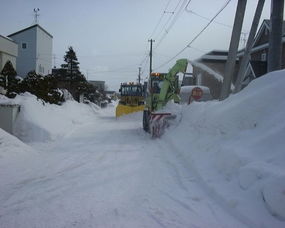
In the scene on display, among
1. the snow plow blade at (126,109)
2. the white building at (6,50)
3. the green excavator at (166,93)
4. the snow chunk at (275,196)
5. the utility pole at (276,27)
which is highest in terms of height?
the white building at (6,50)

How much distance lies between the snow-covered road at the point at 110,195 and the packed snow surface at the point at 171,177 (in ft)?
0.05

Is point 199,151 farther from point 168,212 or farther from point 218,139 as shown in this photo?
point 168,212

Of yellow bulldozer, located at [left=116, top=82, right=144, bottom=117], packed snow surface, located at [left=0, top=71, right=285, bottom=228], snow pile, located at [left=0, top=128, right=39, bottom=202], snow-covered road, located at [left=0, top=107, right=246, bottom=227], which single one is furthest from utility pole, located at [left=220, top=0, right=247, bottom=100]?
yellow bulldozer, located at [left=116, top=82, right=144, bottom=117]

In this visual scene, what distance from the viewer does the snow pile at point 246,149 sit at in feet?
18.3

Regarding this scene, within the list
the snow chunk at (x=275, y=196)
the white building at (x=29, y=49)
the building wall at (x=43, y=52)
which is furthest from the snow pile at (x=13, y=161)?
the building wall at (x=43, y=52)

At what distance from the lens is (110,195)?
22.2 ft

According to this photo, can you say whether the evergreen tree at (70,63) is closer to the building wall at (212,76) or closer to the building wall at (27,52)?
the building wall at (27,52)

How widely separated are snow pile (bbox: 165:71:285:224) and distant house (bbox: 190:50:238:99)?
102ft

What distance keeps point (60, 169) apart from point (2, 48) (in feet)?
87.3

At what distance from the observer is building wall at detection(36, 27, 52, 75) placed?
164ft

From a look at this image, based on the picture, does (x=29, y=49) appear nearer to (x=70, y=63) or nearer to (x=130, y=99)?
(x=70, y=63)

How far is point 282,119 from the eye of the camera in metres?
7.80

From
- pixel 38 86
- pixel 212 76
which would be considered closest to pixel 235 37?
pixel 38 86

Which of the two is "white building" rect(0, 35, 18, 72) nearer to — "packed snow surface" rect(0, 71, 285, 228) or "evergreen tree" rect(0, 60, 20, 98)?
"evergreen tree" rect(0, 60, 20, 98)
